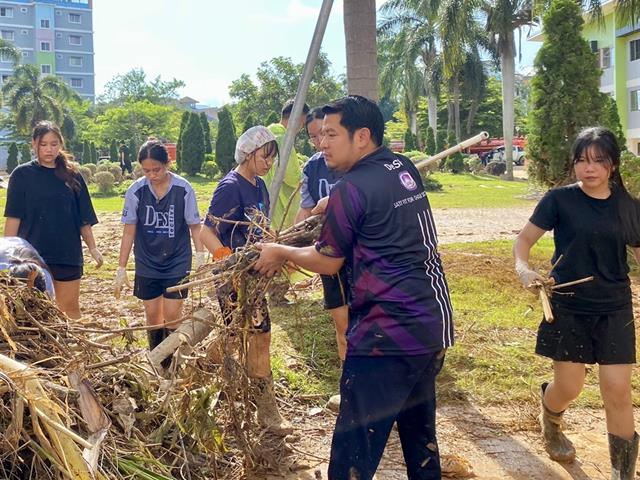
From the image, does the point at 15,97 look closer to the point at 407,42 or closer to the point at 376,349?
the point at 407,42

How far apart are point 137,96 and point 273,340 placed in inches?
3217

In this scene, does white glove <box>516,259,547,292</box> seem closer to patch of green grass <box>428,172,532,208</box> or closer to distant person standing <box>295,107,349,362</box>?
distant person standing <box>295,107,349,362</box>

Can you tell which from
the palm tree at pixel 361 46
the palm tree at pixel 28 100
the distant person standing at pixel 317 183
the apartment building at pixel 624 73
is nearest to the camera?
the distant person standing at pixel 317 183

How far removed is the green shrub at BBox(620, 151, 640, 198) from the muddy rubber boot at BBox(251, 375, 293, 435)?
6.58m

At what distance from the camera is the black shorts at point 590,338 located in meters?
3.65

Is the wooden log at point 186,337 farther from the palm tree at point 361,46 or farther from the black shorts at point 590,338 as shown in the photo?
the palm tree at point 361,46

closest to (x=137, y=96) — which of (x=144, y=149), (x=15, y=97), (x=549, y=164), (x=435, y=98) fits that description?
(x=15, y=97)

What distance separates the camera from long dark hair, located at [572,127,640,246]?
12.0 ft

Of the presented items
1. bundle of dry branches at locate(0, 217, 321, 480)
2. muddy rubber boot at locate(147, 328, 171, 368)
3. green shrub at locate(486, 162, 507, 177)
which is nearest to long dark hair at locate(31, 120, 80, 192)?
muddy rubber boot at locate(147, 328, 171, 368)

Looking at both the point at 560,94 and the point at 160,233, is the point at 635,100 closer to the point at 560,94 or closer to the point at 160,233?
the point at 560,94

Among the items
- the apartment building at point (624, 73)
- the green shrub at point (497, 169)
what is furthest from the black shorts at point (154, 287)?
the apartment building at point (624, 73)

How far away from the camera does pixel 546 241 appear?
12.5 m

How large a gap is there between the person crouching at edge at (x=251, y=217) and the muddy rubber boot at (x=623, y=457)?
1792 millimetres

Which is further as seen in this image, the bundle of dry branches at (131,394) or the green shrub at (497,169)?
the green shrub at (497,169)
